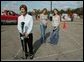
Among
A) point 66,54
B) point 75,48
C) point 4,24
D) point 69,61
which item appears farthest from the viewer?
point 4,24

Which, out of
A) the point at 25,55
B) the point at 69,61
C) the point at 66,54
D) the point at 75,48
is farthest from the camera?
the point at 75,48

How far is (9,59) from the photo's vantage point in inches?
350

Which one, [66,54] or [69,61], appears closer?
[69,61]

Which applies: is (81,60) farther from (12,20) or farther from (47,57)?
(12,20)

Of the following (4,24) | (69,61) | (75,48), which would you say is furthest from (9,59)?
(4,24)

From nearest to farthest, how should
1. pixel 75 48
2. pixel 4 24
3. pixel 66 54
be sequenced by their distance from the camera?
pixel 66 54 → pixel 75 48 → pixel 4 24

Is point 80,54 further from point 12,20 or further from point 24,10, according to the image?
point 12,20

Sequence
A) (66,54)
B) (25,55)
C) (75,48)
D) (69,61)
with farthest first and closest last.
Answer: (75,48) < (66,54) < (25,55) < (69,61)

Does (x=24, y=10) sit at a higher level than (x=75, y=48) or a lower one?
higher

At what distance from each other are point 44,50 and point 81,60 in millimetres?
2430

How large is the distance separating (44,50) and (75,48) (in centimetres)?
151

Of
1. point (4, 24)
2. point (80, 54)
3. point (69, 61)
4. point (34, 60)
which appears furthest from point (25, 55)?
point (4, 24)

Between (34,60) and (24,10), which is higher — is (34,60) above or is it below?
below

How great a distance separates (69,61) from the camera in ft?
27.8
